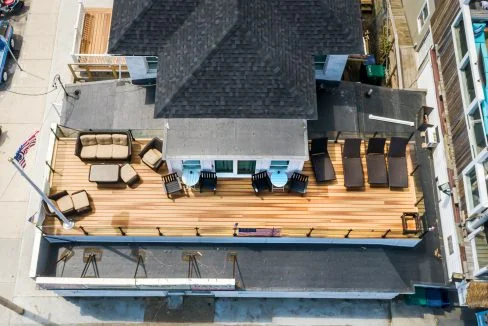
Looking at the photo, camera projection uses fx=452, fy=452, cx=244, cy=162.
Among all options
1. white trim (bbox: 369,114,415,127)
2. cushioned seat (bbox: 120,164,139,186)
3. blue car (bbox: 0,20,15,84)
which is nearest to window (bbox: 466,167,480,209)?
white trim (bbox: 369,114,415,127)

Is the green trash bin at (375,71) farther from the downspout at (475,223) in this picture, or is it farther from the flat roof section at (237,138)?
the downspout at (475,223)

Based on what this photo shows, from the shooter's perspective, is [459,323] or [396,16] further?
[396,16]

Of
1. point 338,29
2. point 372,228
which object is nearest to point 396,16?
point 338,29

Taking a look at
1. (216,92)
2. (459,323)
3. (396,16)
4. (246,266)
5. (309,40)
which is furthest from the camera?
(396,16)

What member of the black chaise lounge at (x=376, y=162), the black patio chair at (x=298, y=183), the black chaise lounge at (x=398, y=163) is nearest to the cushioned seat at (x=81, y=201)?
the black patio chair at (x=298, y=183)

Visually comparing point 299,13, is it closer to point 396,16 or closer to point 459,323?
point 396,16

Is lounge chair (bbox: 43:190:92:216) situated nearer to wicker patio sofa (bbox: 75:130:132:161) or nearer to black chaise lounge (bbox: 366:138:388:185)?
wicker patio sofa (bbox: 75:130:132:161)

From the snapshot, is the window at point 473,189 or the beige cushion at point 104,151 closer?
the window at point 473,189

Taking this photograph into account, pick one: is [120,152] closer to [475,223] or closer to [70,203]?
[70,203]

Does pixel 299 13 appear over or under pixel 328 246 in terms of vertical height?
over
